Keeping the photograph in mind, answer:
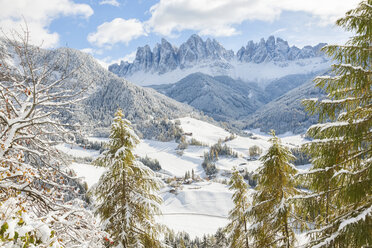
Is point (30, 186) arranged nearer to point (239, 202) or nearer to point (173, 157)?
point (239, 202)

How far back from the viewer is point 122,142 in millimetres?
9008

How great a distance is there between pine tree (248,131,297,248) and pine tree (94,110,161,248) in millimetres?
3696

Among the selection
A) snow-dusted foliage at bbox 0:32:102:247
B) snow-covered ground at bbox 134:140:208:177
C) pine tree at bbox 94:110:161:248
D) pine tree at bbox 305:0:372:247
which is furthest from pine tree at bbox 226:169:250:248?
snow-covered ground at bbox 134:140:208:177

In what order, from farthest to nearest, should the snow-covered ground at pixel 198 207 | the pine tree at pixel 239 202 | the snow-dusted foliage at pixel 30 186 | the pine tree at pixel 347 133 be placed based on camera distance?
1. the snow-covered ground at pixel 198 207
2. the pine tree at pixel 239 202
3. the pine tree at pixel 347 133
4. the snow-dusted foliage at pixel 30 186

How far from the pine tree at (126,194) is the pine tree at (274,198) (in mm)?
3696

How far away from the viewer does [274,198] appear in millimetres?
8234

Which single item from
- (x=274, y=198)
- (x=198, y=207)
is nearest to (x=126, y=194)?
(x=274, y=198)

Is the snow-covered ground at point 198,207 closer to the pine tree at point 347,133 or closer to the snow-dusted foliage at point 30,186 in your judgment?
the snow-dusted foliage at point 30,186

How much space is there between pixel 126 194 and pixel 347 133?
7258 mm

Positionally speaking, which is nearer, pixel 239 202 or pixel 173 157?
pixel 239 202

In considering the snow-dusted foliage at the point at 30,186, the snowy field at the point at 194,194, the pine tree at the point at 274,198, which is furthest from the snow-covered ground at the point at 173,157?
the snow-dusted foliage at the point at 30,186

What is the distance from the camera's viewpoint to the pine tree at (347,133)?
162 inches

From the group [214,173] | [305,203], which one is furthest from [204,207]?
[305,203]

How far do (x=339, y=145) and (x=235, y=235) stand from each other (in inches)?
371
